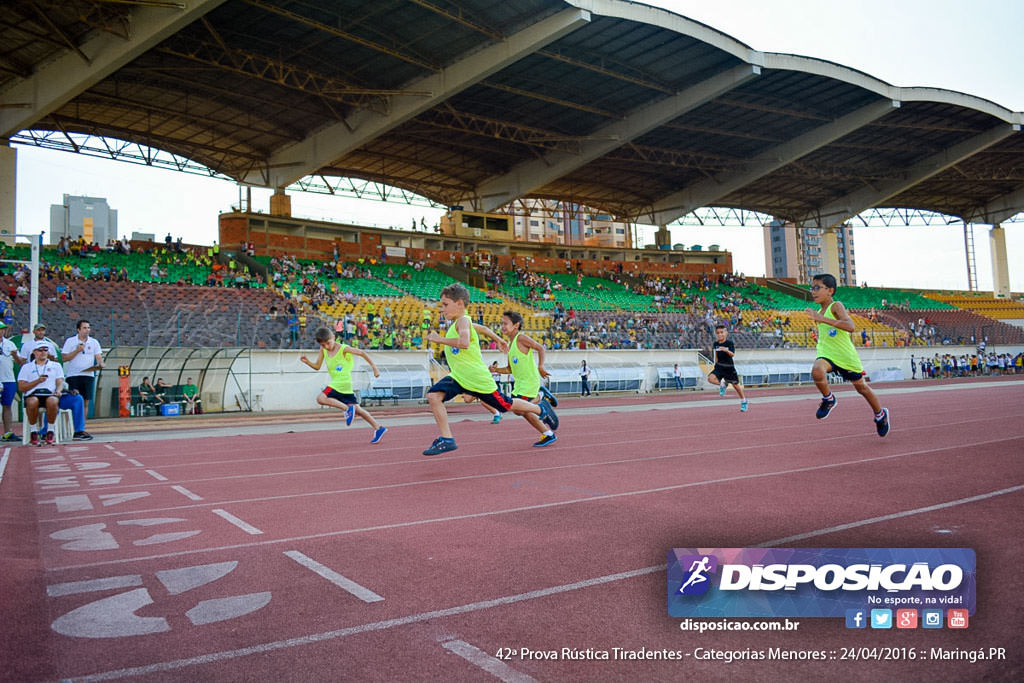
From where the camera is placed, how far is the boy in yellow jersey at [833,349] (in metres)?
9.28

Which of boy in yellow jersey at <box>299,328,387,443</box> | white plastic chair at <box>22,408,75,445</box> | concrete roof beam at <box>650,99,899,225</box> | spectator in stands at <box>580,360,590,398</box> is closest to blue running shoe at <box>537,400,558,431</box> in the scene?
boy in yellow jersey at <box>299,328,387,443</box>

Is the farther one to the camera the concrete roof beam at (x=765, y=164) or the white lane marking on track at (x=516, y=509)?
the concrete roof beam at (x=765, y=164)

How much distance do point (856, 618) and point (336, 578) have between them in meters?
2.31

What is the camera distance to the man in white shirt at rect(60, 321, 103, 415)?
12453mm

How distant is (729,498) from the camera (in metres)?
5.53

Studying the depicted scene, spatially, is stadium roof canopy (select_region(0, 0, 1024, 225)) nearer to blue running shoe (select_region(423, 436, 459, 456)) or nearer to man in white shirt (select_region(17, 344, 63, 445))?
man in white shirt (select_region(17, 344, 63, 445))

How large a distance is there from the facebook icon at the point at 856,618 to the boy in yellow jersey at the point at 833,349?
7173 millimetres

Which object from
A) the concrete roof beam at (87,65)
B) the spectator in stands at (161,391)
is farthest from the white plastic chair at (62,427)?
the concrete roof beam at (87,65)

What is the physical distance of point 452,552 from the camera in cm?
411

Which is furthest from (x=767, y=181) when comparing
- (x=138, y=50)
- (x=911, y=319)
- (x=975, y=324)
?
(x=138, y=50)

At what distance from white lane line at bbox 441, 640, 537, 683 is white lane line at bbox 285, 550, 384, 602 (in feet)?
2.25

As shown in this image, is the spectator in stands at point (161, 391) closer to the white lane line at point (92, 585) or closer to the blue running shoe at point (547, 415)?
the blue running shoe at point (547, 415)

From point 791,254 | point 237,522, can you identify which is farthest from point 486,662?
point 791,254

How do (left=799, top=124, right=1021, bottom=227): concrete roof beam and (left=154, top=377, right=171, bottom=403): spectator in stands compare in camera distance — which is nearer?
(left=154, top=377, right=171, bottom=403): spectator in stands
